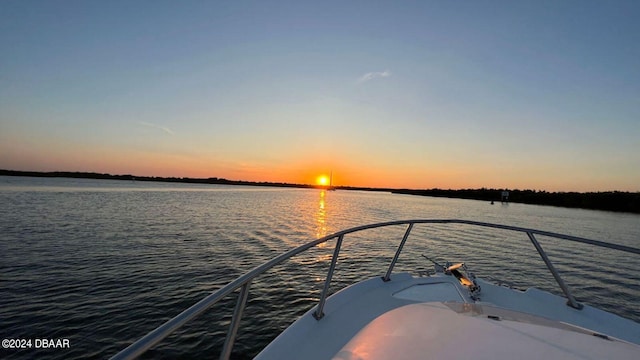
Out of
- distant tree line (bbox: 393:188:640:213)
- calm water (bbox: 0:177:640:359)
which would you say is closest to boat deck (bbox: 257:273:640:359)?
calm water (bbox: 0:177:640:359)

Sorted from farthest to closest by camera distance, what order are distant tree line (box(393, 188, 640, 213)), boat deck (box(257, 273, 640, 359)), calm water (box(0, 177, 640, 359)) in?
distant tree line (box(393, 188, 640, 213)) → calm water (box(0, 177, 640, 359)) → boat deck (box(257, 273, 640, 359))

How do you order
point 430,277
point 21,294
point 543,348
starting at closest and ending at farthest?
point 543,348
point 430,277
point 21,294

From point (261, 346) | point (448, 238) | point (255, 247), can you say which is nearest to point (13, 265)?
point (255, 247)

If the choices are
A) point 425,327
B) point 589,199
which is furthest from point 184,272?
point 589,199

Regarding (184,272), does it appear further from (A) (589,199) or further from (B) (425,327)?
(A) (589,199)

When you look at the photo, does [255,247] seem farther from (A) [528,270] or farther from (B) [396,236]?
(A) [528,270]

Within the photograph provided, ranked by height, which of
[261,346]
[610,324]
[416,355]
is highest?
[416,355]

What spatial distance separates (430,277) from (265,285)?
5.85 meters

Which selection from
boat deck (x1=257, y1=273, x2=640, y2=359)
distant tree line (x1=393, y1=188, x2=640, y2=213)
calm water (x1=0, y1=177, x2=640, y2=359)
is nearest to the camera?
boat deck (x1=257, y1=273, x2=640, y2=359)

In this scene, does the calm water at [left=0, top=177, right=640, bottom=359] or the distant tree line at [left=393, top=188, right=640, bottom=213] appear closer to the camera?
the calm water at [left=0, top=177, right=640, bottom=359]

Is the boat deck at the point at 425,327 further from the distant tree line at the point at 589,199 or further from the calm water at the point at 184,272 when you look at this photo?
the distant tree line at the point at 589,199

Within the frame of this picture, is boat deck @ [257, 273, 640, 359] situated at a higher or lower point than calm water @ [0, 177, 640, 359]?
higher

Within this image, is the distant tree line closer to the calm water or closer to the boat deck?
the calm water

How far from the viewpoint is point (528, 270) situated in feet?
41.7
